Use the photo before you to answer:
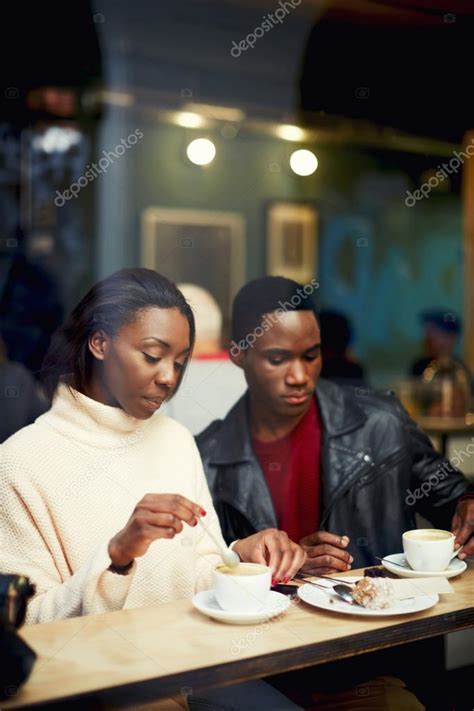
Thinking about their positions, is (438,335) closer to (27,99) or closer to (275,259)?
(275,259)

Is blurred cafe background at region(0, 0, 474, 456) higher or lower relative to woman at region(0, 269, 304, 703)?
higher

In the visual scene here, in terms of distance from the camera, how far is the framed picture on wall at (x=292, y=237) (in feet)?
15.9

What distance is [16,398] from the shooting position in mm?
1855

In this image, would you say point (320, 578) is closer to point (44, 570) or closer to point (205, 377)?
point (44, 570)

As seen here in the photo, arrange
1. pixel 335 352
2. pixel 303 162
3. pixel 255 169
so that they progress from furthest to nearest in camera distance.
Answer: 1. pixel 303 162
2. pixel 255 169
3. pixel 335 352

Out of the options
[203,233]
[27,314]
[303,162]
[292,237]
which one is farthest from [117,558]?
[303,162]

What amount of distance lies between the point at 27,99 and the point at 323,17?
1043 millimetres

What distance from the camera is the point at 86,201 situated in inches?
145

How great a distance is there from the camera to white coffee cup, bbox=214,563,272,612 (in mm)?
1311
